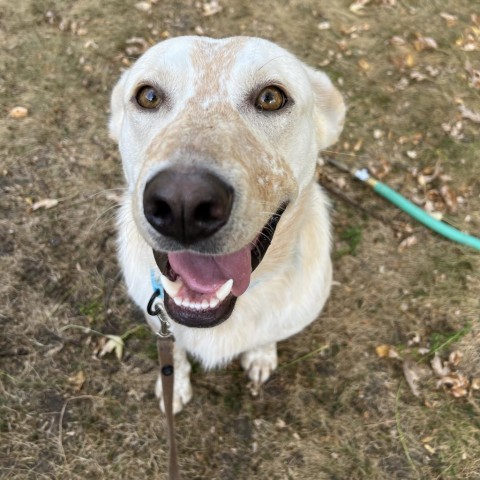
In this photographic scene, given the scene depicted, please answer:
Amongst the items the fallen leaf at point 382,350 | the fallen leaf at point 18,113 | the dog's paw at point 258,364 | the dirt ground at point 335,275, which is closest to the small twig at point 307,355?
the dirt ground at point 335,275

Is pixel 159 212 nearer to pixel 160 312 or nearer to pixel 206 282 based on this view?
pixel 206 282

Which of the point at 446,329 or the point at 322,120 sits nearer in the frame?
the point at 322,120

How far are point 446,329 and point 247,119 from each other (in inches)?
115

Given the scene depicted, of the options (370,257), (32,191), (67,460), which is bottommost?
(67,460)

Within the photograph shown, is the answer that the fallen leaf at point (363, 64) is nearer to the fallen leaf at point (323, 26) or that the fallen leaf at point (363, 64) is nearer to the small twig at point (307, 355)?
the fallen leaf at point (323, 26)

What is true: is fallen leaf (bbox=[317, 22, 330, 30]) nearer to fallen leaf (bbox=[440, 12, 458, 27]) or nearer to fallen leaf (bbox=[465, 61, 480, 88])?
fallen leaf (bbox=[440, 12, 458, 27])

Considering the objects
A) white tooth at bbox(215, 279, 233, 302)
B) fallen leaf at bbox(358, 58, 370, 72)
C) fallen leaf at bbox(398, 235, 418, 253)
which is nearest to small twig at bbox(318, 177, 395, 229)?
fallen leaf at bbox(398, 235, 418, 253)

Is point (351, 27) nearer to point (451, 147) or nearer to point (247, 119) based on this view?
point (451, 147)

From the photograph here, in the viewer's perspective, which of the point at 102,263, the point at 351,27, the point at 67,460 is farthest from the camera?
the point at 351,27

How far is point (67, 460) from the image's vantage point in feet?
12.2

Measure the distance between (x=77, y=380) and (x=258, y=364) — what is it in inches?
56.3

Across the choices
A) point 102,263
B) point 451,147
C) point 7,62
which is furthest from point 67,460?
point 451,147

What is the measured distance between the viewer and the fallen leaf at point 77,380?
12.9 ft

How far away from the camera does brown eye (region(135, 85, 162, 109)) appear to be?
8.18 ft
